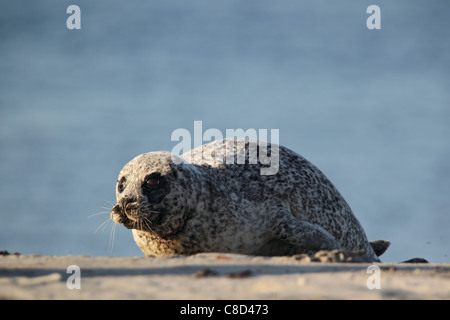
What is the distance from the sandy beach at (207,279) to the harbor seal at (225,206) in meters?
2.44

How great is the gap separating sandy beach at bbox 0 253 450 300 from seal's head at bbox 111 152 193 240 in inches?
87.7

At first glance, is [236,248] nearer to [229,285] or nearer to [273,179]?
[273,179]

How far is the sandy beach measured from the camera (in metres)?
6.30

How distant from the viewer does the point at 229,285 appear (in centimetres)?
663

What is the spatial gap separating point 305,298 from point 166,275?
1633 millimetres

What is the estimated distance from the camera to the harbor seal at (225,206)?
432 inches

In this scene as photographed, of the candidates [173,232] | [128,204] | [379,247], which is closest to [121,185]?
[128,204]

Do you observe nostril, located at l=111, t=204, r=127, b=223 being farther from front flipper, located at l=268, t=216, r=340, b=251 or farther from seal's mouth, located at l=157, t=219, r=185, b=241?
front flipper, located at l=268, t=216, r=340, b=251

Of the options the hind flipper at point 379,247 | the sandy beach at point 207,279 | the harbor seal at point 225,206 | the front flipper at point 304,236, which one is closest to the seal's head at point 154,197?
the harbor seal at point 225,206

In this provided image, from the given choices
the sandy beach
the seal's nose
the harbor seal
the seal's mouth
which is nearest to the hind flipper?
the harbor seal

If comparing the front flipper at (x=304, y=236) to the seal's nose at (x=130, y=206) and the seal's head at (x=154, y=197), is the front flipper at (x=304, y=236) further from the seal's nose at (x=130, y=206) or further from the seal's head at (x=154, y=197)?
the seal's nose at (x=130, y=206)

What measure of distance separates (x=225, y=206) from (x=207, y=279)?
4.80m
